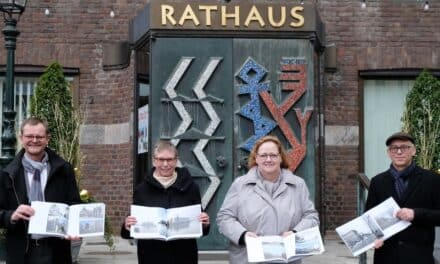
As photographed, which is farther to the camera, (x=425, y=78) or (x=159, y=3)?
(x=425, y=78)

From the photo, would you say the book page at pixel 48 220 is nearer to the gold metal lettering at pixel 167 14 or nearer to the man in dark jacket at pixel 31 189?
the man in dark jacket at pixel 31 189

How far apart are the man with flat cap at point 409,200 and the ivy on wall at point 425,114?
6.69 metres

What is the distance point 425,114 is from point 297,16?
294 cm

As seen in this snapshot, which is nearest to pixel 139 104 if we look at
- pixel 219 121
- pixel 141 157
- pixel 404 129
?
pixel 141 157

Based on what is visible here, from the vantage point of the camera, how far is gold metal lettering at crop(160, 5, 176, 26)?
1043cm

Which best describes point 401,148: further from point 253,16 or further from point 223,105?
point 253,16

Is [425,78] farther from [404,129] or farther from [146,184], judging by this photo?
[146,184]

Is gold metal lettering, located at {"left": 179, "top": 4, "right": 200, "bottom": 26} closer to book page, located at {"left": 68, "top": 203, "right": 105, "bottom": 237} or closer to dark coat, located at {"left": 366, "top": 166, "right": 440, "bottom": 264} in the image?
book page, located at {"left": 68, "top": 203, "right": 105, "bottom": 237}

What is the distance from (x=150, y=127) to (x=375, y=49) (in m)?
5.16

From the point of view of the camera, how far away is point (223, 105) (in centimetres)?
1053

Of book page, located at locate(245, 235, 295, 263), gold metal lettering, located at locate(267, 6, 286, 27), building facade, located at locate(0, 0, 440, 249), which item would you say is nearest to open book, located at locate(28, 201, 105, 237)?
book page, located at locate(245, 235, 295, 263)

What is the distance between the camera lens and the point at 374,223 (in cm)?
534

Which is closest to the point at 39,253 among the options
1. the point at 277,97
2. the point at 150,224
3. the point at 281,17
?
the point at 150,224

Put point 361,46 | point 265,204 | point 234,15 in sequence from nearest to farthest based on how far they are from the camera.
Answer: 1. point 265,204
2. point 234,15
3. point 361,46
